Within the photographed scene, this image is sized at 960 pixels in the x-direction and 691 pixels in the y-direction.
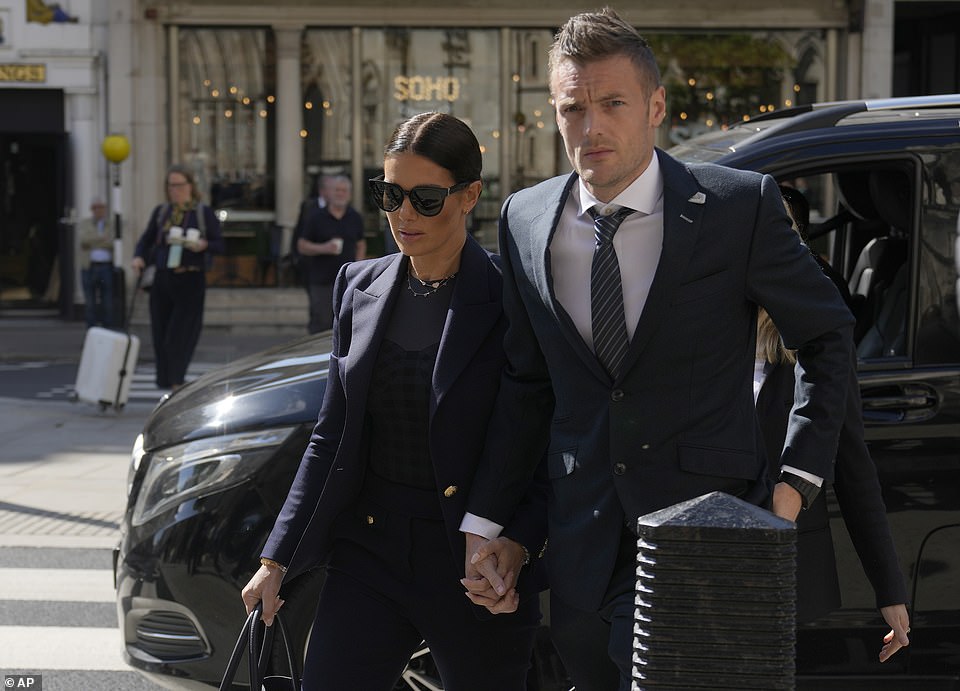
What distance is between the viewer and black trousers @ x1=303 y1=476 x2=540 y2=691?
309 centimetres

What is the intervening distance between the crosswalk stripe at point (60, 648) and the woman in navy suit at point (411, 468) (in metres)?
2.60

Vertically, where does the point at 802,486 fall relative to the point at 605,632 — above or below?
above

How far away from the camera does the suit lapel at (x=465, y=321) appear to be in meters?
3.06

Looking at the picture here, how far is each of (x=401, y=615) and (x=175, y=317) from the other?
9227 mm

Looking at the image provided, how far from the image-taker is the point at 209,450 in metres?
4.32

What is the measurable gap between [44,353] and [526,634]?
14.5m

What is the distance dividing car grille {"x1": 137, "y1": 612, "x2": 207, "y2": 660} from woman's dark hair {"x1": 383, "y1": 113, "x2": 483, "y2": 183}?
5.85ft

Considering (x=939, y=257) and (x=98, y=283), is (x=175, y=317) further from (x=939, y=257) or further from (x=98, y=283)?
(x=939, y=257)

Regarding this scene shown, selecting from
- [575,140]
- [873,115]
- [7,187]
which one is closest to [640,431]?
[575,140]

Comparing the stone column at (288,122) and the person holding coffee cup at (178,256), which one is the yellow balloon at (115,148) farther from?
the person holding coffee cup at (178,256)

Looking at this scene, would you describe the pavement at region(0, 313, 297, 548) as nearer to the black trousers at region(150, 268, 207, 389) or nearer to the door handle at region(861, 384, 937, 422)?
the black trousers at region(150, 268, 207, 389)

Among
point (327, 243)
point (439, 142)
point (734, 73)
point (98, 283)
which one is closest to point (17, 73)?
point (98, 283)

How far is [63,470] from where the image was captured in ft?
30.7

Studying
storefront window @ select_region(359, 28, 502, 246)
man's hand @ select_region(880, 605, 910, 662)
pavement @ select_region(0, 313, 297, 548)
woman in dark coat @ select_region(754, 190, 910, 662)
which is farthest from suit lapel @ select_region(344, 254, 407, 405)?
storefront window @ select_region(359, 28, 502, 246)
